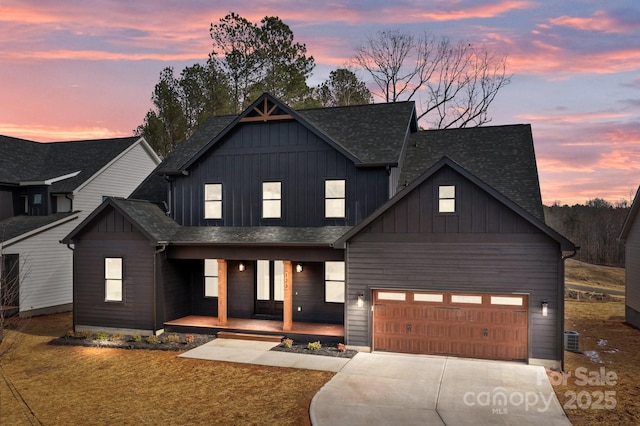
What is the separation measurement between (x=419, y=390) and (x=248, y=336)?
23.8 feet

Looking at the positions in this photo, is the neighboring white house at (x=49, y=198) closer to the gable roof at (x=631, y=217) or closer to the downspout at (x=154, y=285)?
the downspout at (x=154, y=285)

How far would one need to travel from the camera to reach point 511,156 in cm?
1797

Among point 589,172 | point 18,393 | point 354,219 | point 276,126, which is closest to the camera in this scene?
point 18,393

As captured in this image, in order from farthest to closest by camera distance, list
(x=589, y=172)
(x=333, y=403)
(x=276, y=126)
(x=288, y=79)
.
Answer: (x=589, y=172) < (x=288, y=79) < (x=276, y=126) < (x=333, y=403)

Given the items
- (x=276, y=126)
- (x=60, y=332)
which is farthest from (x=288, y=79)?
(x=60, y=332)

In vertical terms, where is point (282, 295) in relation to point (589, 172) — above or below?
below

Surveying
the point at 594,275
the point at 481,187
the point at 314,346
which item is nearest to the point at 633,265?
the point at 481,187

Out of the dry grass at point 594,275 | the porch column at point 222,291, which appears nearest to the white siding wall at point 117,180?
the porch column at point 222,291

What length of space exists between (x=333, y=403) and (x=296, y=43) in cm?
3085

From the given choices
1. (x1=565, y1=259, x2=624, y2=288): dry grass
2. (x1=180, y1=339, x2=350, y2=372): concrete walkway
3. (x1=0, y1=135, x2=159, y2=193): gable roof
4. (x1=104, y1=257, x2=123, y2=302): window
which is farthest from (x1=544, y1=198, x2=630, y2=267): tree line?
(x1=104, y1=257, x2=123, y2=302): window

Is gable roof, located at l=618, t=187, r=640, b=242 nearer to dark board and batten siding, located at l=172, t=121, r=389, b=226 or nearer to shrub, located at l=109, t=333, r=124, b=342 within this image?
dark board and batten siding, located at l=172, t=121, r=389, b=226

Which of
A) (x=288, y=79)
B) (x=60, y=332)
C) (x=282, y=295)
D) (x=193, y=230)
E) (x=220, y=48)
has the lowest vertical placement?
(x=60, y=332)

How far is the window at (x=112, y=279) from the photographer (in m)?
17.3

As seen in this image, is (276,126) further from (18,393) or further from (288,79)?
(288,79)
